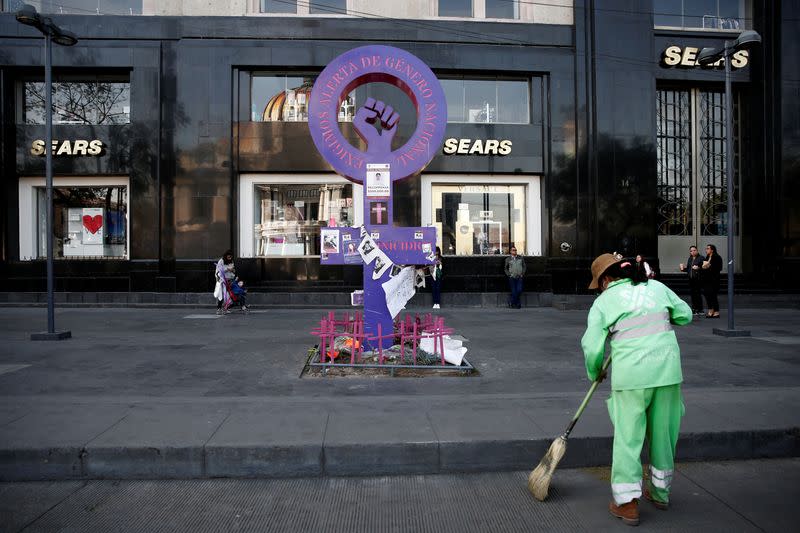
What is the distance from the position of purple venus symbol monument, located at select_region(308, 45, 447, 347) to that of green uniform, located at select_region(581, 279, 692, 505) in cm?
449

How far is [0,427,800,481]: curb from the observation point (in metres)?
4.52

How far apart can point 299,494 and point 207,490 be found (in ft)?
2.42

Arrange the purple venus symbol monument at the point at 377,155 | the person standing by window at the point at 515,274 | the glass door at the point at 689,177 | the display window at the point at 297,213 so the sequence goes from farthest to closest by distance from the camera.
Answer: the glass door at the point at 689,177 < the display window at the point at 297,213 < the person standing by window at the point at 515,274 < the purple venus symbol monument at the point at 377,155

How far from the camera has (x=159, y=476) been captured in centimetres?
455

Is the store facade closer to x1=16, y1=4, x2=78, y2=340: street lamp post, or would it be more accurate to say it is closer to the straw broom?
x1=16, y1=4, x2=78, y2=340: street lamp post

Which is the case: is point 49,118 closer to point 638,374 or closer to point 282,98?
point 282,98

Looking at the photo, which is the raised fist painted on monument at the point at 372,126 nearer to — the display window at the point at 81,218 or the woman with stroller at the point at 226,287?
the woman with stroller at the point at 226,287

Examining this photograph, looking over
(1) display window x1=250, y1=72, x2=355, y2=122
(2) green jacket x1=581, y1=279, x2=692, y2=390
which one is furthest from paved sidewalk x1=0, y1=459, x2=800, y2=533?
(1) display window x1=250, y1=72, x2=355, y2=122

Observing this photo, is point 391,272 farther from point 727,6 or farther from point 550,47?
point 727,6

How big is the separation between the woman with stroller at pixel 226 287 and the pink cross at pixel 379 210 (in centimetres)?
849

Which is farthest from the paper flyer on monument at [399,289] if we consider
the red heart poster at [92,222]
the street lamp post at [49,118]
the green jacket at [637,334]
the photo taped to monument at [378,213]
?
the red heart poster at [92,222]

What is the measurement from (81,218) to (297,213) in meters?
7.15

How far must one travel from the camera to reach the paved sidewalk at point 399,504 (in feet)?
12.0

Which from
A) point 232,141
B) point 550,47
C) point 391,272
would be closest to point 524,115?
point 550,47
